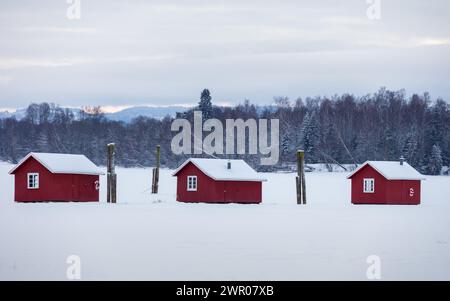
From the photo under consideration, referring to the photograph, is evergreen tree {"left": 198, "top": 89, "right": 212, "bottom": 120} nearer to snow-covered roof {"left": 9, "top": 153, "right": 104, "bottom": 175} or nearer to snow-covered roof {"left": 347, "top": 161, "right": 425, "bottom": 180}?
snow-covered roof {"left": 347, "top": 161, "right": 425, "bottom": 180}

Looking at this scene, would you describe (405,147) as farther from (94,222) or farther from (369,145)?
(94,222)

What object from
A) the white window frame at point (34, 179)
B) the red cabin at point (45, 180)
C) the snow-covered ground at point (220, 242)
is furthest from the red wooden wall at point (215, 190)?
the white window frame at point (34, 179)

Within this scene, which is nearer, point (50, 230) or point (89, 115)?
point (50, 230)

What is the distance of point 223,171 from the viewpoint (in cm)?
5119

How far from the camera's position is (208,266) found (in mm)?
20656

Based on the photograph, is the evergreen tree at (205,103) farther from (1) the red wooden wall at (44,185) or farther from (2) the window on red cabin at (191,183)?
(1) the red wooden wall at (44,185)

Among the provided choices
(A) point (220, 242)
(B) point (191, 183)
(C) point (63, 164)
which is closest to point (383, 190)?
(B) point (191, 183)

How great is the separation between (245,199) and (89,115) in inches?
4393


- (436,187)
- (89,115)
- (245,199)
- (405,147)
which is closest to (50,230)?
(245,199)

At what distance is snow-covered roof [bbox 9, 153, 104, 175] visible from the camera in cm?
4772

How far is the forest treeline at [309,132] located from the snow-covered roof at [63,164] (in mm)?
59399

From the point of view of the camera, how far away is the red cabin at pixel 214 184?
50.6 metres
